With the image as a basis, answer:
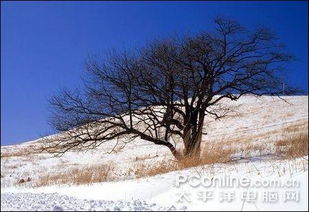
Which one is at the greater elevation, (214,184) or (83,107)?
(83,107)

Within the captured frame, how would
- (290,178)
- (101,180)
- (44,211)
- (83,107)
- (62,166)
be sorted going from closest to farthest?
(44,211) → (290,178) → (101,180) → (83,107) → (62,166)

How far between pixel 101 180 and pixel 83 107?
15.1ft

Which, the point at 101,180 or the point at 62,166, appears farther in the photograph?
the point at 62,166

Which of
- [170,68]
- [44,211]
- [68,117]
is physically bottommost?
[44,211]

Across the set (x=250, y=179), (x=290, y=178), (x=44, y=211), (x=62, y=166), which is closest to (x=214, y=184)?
(x=250, y=179)

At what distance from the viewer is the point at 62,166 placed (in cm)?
2711

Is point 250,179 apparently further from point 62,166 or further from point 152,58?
point 62,166

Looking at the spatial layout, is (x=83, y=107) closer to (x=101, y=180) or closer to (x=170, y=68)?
(x=170, y=68)

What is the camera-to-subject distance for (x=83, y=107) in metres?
16.2

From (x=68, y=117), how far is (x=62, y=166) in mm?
11646

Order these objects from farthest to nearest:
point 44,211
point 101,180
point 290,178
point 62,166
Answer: point 62,166, point 101,180, point 290,178, point 44,211

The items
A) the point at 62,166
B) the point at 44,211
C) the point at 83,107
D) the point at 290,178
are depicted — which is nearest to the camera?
the point at 44,211

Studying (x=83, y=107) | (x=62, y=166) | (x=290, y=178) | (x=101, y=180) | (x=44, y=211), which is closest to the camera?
(x=44, y=211)

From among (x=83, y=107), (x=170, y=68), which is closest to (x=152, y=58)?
(x=170, y=68)
